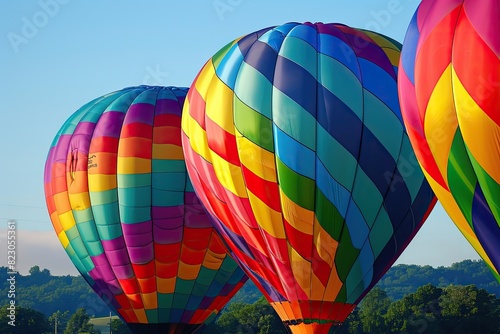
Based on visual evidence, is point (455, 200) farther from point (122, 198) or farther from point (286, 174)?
point (122, 198)

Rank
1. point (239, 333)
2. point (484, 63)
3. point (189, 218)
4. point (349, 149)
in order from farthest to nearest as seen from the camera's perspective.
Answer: point (239, 333)
point (189, 218)
point (349, 149)
point (484, 63)

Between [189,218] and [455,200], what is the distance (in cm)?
992

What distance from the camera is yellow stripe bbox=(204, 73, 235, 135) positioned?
20266 mm

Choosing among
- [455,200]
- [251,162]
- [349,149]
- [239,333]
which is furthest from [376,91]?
[239,333]

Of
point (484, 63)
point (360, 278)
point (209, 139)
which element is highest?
point (209, 139)

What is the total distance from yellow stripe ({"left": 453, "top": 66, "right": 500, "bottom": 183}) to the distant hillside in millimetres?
65421

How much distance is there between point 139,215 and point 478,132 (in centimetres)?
1149

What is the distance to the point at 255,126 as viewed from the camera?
19797mm

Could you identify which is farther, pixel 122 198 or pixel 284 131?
pixel 122 198

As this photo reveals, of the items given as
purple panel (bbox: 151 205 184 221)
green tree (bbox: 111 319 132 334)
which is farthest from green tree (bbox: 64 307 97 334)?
purple panel (bbox: 151 205 184 221)

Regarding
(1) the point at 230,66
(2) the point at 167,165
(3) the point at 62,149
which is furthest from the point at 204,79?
(3) the point at 62,149

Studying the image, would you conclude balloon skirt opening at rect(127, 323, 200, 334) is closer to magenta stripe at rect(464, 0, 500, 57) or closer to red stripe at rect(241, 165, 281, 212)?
red stripe at rect(241, 165, 281, 212)

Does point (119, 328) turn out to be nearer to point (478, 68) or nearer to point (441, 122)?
point (441, 122)

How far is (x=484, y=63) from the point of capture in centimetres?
1440
